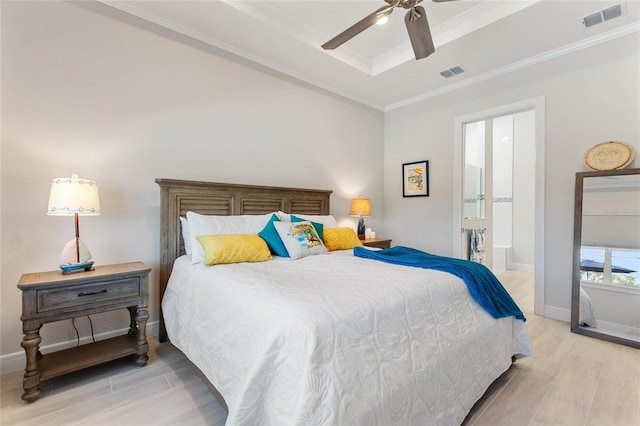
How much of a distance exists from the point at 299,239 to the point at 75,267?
1.62 metres

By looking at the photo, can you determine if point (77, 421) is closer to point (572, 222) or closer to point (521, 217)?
point (572, 222)

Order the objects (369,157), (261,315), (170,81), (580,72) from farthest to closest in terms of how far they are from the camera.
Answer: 1. (369,157)
2. (580,72)
3. (170,81)
4. (261,315)

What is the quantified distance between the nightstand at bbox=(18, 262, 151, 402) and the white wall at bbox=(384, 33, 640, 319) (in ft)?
11.9

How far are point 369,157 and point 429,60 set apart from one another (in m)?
1.62

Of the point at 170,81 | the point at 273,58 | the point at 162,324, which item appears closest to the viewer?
the point at 162,324

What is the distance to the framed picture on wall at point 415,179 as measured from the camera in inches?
166

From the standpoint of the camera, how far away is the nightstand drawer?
176 cm

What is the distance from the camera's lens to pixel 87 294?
6.21ft

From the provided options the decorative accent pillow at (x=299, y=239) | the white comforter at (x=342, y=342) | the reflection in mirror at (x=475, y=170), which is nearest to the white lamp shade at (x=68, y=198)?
the white comforter at (x=342, y=342)

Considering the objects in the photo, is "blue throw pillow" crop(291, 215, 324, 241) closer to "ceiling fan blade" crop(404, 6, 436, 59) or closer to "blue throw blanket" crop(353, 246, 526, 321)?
"blue throw blanket" crop(353, 246, 526, 321)

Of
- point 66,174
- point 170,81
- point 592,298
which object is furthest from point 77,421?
point 592,298

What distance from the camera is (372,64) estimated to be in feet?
11.9

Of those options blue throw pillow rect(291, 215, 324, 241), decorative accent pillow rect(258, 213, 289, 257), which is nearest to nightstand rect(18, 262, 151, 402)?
decorative accent pillow rect(258, 213, 289, 257)

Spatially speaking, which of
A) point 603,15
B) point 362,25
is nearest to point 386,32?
point 362,25
